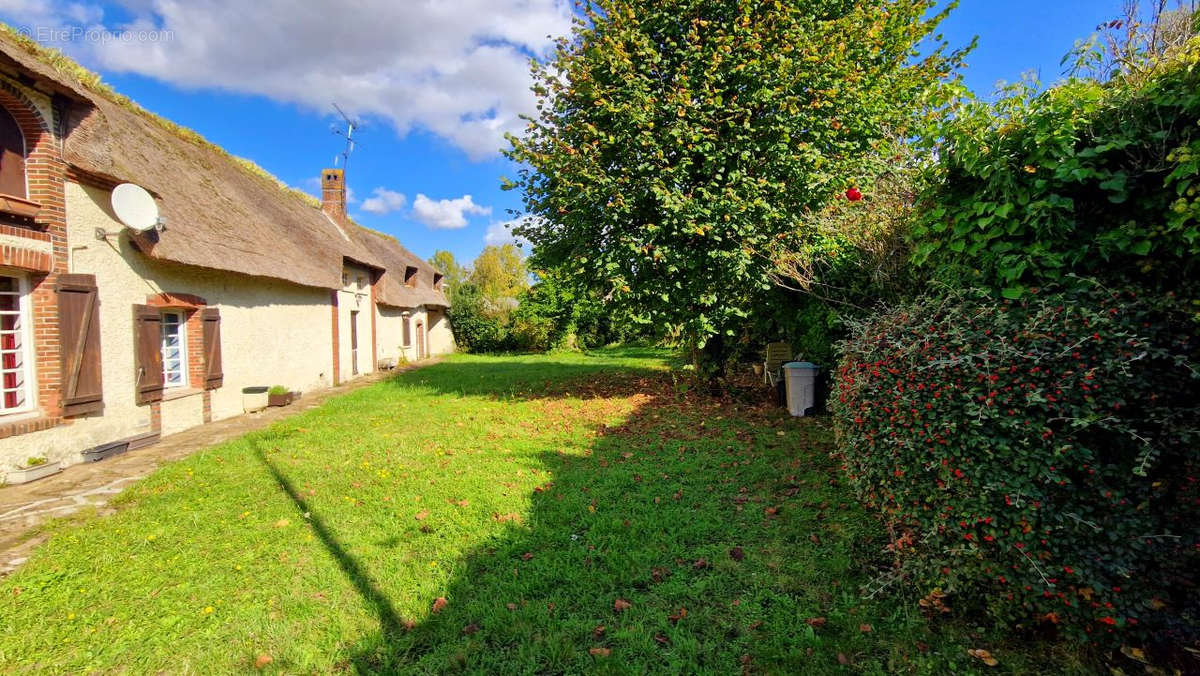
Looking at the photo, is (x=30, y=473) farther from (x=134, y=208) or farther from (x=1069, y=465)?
(x=1069, y=465)

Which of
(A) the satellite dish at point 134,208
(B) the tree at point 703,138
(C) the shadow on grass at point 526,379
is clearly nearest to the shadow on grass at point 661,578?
(B) the tree at point 703,138

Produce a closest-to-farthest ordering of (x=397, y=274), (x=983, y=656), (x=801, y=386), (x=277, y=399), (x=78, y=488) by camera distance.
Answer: (x=983, y=656)
(x=78, y=488)
(x=801, y=386)
(x=277, y=399)
(x=397, y=274)

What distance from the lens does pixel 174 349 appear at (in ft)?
29.6

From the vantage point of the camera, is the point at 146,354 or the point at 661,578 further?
the point at 146,354

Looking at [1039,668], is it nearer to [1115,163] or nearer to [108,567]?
[1115,163]

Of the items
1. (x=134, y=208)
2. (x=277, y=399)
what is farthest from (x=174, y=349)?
(x=134, y=208)

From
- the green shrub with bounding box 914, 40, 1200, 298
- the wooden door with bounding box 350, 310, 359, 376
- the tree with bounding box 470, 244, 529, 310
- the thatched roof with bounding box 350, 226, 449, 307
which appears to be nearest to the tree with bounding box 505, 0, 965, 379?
the green shrub with bounding box 914, 40, 1200, 298

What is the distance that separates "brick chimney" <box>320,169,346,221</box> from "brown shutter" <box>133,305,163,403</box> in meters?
12.7

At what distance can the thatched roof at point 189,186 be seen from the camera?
22.5 ft

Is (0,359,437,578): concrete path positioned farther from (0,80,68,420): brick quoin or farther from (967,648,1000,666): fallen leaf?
(967,648,1000,666): fallen leaf

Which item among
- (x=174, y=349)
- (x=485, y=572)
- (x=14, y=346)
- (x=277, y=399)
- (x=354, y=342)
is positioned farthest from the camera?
(x=354, y=342)

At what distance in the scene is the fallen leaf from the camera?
8.68 feet

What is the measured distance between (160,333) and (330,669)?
8520 millimetres

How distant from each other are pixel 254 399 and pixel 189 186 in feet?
15.5
